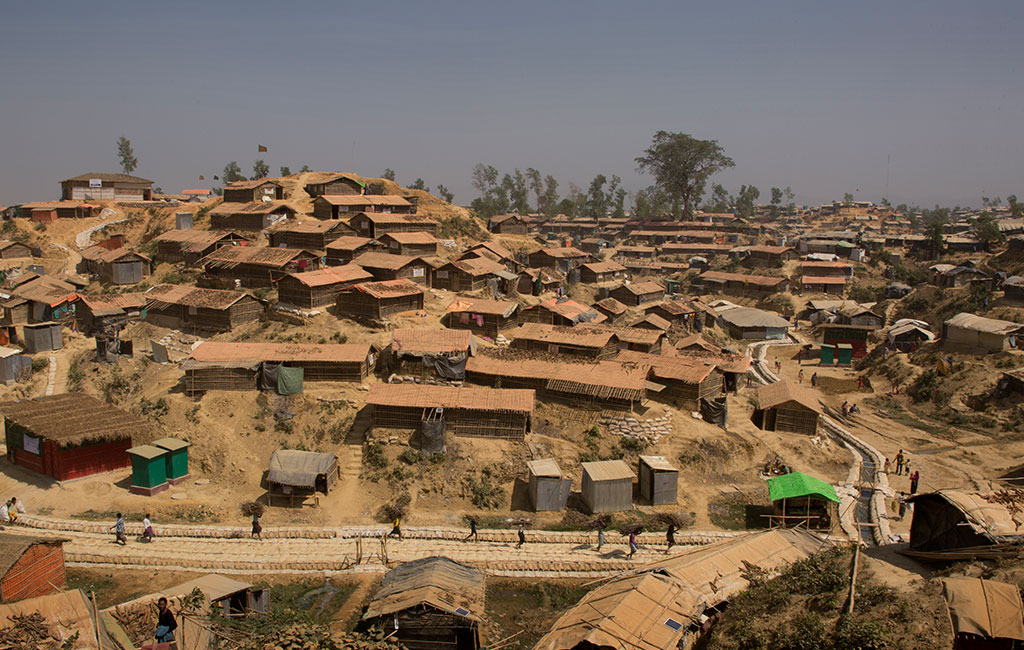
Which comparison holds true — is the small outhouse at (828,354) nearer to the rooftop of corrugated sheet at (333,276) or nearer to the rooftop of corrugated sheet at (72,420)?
the rooftop of corrugated sheet at (333,276)

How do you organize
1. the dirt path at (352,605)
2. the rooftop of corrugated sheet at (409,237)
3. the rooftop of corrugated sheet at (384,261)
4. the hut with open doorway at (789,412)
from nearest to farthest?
the dirt path at (352,605)
the hut with open doorway at (789,412)
the rooftop of corrugated sheet at (384,261)
the rooftop of corrugated sheet at (409,237)

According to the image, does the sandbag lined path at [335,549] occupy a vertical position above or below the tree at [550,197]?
below

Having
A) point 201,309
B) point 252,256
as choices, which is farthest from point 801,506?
point 252,256

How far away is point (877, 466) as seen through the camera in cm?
3042

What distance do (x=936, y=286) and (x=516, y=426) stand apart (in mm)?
49944

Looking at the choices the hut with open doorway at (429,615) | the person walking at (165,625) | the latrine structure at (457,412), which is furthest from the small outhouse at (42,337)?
the hut with open doorway at (429,615)

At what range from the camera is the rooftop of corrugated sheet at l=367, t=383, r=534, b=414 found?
2612 cm

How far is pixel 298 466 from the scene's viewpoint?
79.2 ft

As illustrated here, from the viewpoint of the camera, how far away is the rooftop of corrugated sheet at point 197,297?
35144 millimetres

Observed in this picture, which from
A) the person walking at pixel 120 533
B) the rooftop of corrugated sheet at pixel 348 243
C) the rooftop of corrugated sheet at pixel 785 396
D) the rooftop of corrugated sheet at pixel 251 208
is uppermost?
the rooftop of corrugated sheet at pixel 251 208

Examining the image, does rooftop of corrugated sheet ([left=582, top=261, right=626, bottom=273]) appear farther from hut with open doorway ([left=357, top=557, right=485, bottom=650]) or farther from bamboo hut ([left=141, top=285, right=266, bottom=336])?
hut with open doorway ([left=357, top=557, right=485, bottom=650])

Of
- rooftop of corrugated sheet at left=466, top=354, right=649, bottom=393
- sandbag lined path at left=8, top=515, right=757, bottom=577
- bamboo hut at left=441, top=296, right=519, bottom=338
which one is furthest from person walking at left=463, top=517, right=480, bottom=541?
bamboo hut at left=441, top=296, right=519, bottom=338

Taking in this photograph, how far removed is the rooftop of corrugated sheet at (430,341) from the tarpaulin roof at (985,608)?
20557 millimetres

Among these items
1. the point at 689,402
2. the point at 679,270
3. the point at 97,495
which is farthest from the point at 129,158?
the point at 689,402
